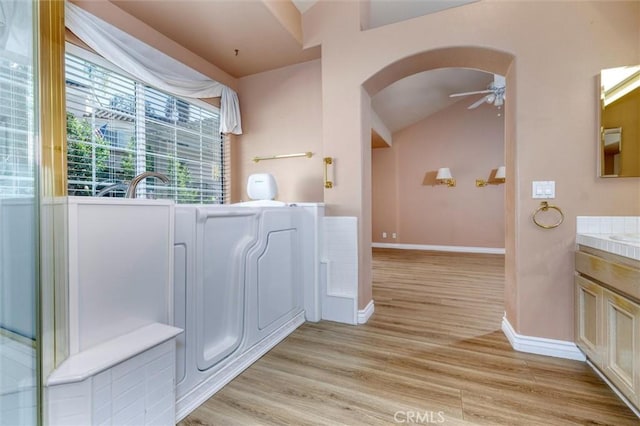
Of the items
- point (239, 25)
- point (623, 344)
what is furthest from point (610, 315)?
point (239, 25)

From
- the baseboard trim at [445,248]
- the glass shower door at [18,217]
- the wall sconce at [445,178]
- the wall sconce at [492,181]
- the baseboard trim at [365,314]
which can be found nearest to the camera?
the glass shower door at [18,217]

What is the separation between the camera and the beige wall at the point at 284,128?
3.04 metres

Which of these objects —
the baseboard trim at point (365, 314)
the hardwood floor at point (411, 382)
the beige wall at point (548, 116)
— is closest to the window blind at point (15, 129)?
the hardwood floor at point (411, 382)

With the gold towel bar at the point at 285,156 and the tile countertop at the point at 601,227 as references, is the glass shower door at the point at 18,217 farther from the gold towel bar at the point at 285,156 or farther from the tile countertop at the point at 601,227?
the tile countertop at the point at 601,227

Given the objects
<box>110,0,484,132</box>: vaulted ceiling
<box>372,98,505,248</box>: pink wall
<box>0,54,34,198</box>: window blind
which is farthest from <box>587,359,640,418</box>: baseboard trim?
<box>372,98,505,248</box>: pink wall

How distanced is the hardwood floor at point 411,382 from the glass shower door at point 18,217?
73 cm

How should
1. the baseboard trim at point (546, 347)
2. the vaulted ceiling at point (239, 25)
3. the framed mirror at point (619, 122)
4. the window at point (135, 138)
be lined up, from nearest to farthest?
the framed mirror at point (619, 122), the baseboard trim at point (546, 347), the window at point (135, 138), the vaulted ceiling at point (239, 25)

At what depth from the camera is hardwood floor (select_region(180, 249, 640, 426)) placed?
1.36m

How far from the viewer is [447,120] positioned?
20.7 ft

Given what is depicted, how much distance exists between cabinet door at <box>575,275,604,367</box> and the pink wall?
4.59 m

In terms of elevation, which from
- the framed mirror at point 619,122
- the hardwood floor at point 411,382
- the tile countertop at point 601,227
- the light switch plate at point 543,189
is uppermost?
the framed mirror at point 619,122

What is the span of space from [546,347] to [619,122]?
1527 millimetres

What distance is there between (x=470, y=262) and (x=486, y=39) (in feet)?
12.9

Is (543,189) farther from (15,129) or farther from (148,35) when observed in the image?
(148,35)
